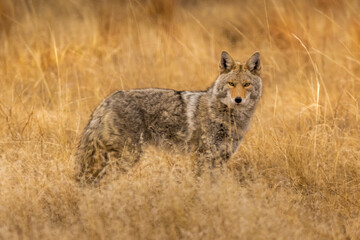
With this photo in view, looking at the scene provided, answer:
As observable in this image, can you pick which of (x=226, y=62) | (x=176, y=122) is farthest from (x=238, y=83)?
(x=176, y=122)

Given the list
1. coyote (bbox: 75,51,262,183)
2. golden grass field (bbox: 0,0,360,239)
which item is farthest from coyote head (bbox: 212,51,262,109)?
golden grass field (bbox: 0,0,360,239)

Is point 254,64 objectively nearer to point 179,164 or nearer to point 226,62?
point 226,62

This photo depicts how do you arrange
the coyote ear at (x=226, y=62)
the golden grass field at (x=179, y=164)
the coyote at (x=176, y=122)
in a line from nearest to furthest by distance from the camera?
the golden grass field at (x=179, y=164) < the coyote at (x=176, y=122) < the coyote ear at (x=226, y=62)

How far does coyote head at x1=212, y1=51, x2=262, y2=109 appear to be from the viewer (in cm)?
470

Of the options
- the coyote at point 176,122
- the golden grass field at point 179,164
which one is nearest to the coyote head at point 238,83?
the coyote at point 176,122

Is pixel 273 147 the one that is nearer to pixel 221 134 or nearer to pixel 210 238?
pixel 221 134

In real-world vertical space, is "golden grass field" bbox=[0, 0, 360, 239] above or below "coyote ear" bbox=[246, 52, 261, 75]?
below

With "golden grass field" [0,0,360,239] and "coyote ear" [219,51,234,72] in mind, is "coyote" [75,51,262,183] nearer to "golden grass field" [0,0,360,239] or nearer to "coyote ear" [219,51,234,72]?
"coyote ear" [219,51,234,72]

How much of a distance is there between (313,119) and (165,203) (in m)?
2.98

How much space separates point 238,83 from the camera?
186 inches

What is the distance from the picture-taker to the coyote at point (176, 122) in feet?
14.5

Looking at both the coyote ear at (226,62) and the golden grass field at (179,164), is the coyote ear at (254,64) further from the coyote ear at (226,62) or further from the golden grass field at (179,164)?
the golden grass field at (179,164)

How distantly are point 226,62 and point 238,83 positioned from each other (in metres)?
0.27

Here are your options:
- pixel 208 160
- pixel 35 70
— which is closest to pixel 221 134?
pixel 208 160
